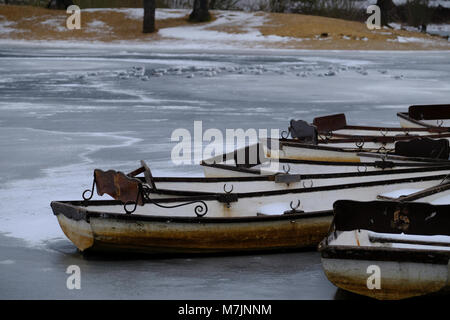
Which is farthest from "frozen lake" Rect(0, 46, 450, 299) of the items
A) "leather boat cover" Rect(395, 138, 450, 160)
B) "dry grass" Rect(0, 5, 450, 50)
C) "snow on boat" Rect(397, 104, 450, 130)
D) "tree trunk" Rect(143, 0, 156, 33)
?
"tree trunk" Rect(143, 0, 156, 33)

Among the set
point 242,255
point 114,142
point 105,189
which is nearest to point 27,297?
point 105,189

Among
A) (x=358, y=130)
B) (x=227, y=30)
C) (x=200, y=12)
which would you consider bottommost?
(x=227, y=30)

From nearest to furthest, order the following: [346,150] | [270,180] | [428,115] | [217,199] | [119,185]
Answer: [119,185], [217,199], [270,180], [346,150], [428,115]

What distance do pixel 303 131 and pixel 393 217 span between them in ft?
14.7

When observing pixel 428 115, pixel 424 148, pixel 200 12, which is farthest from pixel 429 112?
pixel 200 12

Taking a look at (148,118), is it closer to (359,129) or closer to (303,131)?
(359,129)

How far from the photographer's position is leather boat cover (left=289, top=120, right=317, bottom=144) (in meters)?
9.74

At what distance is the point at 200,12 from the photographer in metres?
37.7

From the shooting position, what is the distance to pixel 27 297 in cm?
520

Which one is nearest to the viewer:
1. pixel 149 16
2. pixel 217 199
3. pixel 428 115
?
pixel 217 199

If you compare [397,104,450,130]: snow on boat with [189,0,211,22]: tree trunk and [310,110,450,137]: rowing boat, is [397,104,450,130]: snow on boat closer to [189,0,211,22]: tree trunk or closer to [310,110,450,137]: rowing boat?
[310,110,450,137]: rowing boat

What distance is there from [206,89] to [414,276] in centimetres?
1322

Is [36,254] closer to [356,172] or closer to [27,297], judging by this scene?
[27,297]

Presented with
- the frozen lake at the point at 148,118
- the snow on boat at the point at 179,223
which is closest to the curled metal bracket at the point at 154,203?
the snow on boat at the point at 179,223
